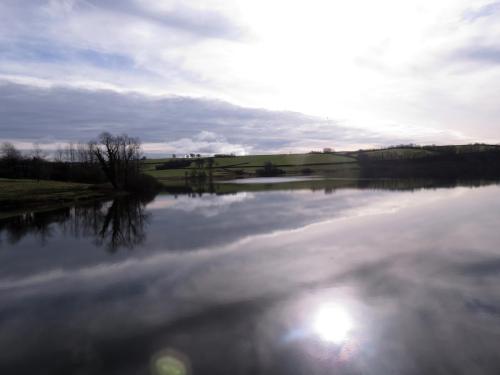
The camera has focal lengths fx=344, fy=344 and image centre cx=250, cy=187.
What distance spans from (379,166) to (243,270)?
317 feet

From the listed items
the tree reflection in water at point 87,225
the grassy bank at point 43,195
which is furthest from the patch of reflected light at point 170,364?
the grassy bank at point 43,195

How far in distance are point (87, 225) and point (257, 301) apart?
1813 cm

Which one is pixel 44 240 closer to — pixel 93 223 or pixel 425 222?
pixel 93 223

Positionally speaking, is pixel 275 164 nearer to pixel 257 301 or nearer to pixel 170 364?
pixel 257 301

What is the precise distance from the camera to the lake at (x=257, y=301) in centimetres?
696

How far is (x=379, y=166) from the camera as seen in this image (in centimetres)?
10088

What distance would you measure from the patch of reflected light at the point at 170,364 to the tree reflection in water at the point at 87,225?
401 inches

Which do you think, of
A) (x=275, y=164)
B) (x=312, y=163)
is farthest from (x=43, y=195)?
(x=312, y=163)

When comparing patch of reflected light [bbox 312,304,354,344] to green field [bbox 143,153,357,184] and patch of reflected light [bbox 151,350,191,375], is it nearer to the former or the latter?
patch of reflected light [bbox 151,350,191,375]

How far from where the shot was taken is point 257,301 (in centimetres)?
973

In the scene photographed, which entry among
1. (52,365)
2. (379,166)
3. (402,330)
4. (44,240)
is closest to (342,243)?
(402,330)

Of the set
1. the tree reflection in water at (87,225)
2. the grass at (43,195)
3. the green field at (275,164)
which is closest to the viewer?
the tree reflection in water at (87,225)

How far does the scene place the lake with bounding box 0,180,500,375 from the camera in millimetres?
6957

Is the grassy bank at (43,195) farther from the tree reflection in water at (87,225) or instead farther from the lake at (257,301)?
the lake at (257,301)
